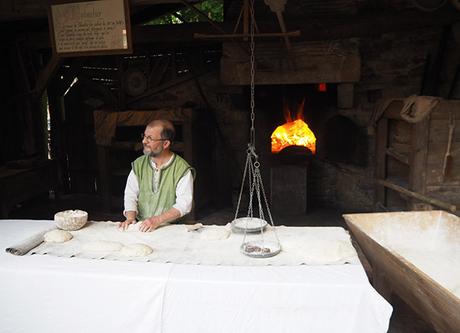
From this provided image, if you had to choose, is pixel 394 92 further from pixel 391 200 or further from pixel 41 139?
pixel 41 139

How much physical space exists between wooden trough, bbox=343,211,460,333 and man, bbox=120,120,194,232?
5.24ft

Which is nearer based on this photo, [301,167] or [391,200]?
[391,200]

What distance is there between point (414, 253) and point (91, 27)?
4.18 metres

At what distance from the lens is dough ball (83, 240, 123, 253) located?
9.72ft

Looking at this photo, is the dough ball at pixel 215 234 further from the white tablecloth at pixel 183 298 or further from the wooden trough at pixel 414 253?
the wooden trough at pixel 414 253

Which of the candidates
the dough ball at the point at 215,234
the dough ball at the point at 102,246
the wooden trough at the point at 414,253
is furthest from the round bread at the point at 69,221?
the wooden trough at the point at 414,253

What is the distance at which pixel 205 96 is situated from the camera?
8.08 m

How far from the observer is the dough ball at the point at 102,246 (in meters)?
2.96

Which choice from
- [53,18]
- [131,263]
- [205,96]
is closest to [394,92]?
[205,96]

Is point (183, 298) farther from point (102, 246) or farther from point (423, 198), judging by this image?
point (423, 198)

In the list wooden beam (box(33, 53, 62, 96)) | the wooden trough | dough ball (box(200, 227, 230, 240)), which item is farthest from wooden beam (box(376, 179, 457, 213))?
wooden beam (box(33, 53, 62, 96))

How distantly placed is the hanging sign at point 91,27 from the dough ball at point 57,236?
2293 millimetres

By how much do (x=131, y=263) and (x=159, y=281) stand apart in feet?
1.07

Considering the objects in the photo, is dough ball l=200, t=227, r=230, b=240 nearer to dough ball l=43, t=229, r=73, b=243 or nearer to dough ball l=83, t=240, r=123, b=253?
dough ball l=83, t=240, r=123, b=253
